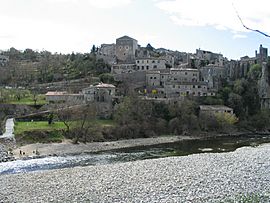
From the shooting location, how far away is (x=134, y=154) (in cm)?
3581

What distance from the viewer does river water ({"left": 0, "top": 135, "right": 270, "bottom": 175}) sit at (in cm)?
2986

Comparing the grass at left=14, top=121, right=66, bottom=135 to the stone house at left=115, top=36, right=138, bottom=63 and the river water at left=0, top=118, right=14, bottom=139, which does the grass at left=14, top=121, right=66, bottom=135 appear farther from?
the stone house at left=115, top=36, right=138, bottom=63

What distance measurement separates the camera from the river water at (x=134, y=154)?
29.9m

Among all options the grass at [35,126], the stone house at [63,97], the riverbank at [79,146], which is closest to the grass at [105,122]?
the riverbank at [79,146]

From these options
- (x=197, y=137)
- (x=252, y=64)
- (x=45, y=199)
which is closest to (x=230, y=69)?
(x=252, y=64)

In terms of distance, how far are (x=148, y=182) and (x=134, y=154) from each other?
1345 centimetres

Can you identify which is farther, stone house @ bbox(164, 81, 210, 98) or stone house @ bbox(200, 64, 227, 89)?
stone house @ bbox(200, 64, 227, 89)

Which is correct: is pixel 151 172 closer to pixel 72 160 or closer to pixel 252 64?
pixel 72 160

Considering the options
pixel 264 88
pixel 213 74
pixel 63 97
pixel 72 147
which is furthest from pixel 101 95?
pixel 264 88

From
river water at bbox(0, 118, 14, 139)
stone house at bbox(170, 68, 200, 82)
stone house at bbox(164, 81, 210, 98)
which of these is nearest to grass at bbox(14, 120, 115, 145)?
river water at bbox(0, 118, 14, 139)

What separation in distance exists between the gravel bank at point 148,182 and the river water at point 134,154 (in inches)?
138

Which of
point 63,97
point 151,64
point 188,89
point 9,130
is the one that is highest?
point 151,64

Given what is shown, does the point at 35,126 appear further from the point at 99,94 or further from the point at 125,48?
the point at 125,48

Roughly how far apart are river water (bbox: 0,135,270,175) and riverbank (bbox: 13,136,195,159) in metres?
1.61
